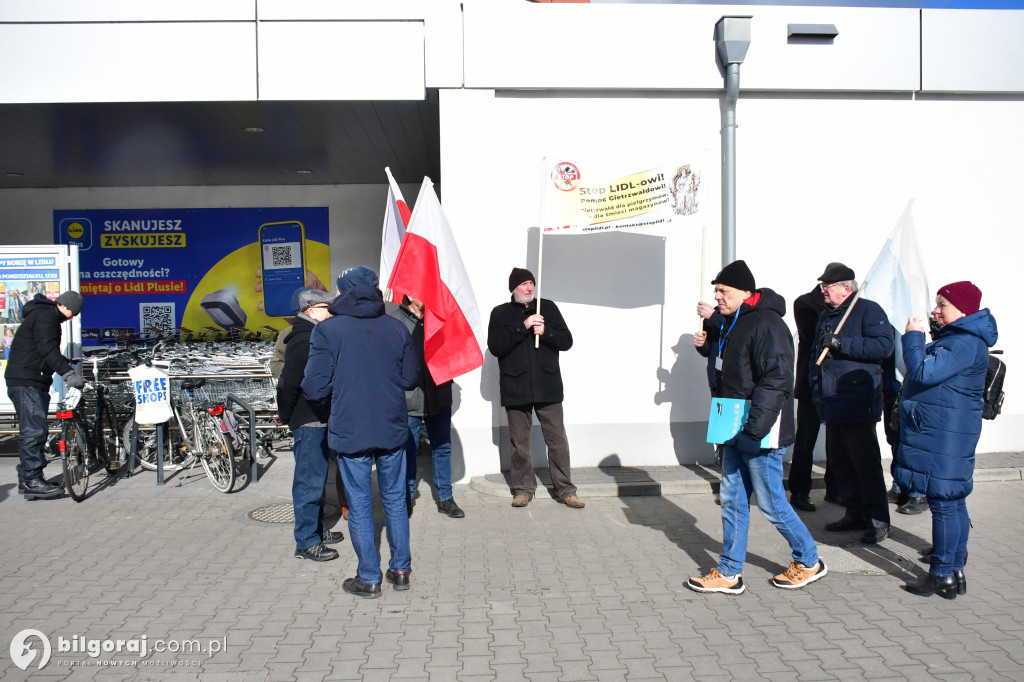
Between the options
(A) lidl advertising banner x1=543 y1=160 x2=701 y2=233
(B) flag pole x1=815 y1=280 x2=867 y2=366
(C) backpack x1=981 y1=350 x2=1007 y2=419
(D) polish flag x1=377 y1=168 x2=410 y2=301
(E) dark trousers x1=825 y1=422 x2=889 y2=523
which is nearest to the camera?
(C) backpack x1=981 y1=350 x2=1007 y2=419

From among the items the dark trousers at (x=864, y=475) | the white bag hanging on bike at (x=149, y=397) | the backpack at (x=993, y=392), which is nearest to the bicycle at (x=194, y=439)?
the white bag hanging on bike at (x=149, y=397)

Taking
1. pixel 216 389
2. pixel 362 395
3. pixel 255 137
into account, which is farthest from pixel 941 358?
pixel 255 137

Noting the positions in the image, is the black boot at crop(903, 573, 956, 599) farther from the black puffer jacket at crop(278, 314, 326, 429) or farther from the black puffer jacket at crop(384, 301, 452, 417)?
the black puffer jacket at crop(278, 314, 326, 429)

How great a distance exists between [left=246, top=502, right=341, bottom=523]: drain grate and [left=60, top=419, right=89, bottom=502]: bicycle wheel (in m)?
1.71

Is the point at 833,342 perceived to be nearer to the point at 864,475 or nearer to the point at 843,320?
the point at 843,320

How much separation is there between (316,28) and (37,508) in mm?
5000

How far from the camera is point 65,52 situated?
749 centimetres

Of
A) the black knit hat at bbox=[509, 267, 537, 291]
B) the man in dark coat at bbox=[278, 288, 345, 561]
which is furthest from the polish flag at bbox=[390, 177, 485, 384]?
the man in dark coat at bbox=[278, 288, 345, 561]

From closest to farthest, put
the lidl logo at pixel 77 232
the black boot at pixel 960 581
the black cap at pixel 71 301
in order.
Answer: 1. the black boot at pixel 960 581
2. the black cap at pixel 71 301
3. the lidl logo at pixel 77 232

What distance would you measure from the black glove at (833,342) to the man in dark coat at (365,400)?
3082 mm

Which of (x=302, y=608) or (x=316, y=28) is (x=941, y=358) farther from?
(x=316, y=28)

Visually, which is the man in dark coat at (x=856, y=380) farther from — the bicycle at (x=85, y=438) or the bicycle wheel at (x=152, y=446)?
the bicycle at (x=85, y=438)

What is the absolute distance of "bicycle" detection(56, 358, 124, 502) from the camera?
702 centimetres

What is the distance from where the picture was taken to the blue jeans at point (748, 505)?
181 inches
